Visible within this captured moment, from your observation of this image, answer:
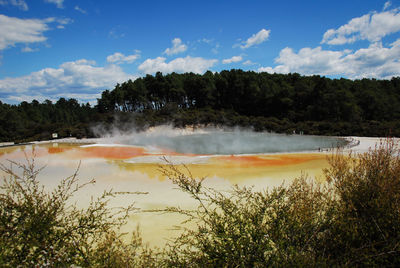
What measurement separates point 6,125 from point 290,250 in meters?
49.2

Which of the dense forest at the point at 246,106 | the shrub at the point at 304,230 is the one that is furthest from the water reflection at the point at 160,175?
the dense forest at the point at 246,106

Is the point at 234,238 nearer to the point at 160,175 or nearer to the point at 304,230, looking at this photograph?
the point at 304,230

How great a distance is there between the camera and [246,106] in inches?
2088

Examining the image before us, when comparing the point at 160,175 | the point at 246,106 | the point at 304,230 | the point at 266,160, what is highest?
the point at 246,106

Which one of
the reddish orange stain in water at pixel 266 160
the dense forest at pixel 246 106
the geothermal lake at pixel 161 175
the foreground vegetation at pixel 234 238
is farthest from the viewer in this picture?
the dense forest at pixel 246 106

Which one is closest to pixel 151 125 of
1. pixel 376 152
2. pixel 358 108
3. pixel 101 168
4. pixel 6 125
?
pixel 6 125

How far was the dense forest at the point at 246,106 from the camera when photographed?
129ft

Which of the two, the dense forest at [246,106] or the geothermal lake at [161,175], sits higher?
the dense forest at [246,106]

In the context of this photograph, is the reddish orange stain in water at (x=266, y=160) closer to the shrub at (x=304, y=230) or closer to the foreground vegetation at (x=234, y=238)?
the shrub at (x=304, y=230)

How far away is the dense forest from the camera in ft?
129

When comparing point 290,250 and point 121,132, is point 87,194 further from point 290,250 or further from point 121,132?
point 121,132

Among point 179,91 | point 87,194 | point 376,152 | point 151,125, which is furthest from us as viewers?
point 179,91

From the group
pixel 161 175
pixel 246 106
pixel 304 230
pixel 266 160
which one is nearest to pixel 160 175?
pixel 161 175

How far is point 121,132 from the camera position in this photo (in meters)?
39.7
